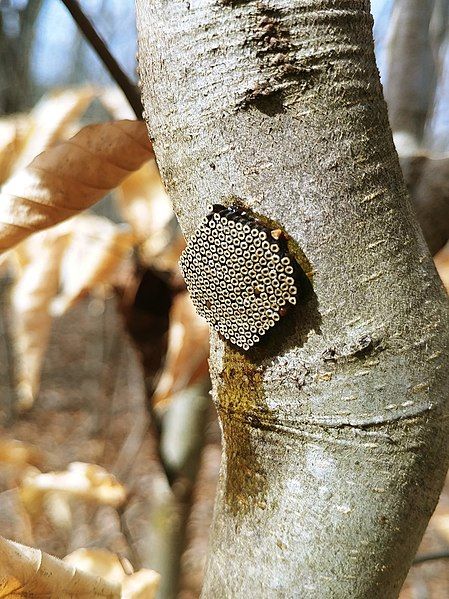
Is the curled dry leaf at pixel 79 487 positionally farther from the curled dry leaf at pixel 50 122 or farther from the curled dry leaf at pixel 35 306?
the curled dry leaf at pixel 50 122

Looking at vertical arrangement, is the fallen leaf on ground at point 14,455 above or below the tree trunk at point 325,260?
below

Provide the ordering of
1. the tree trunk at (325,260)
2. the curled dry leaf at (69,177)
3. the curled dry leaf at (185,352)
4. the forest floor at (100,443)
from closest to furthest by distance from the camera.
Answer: the tree trunk at (325,260) → the curled dry leaf at (69,177) → the curled dry leaf at (185,352) → the forest floor at (100,443)

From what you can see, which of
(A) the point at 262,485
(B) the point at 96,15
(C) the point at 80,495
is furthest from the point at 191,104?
(B) the point at 96,15

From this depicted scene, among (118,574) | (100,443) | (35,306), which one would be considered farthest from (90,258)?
(100,443)

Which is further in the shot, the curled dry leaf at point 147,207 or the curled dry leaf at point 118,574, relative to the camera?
the curled dry leaf at point 147,207

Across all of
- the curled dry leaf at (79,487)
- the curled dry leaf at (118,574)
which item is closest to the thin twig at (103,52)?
the curled dry leaf at (118,574)

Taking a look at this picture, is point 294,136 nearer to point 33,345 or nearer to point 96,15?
point 33,345

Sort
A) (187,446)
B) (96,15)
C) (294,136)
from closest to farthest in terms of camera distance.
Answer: (294,136) < (187,446) < (96,15)

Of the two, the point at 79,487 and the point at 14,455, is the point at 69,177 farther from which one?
the point at 14,455
